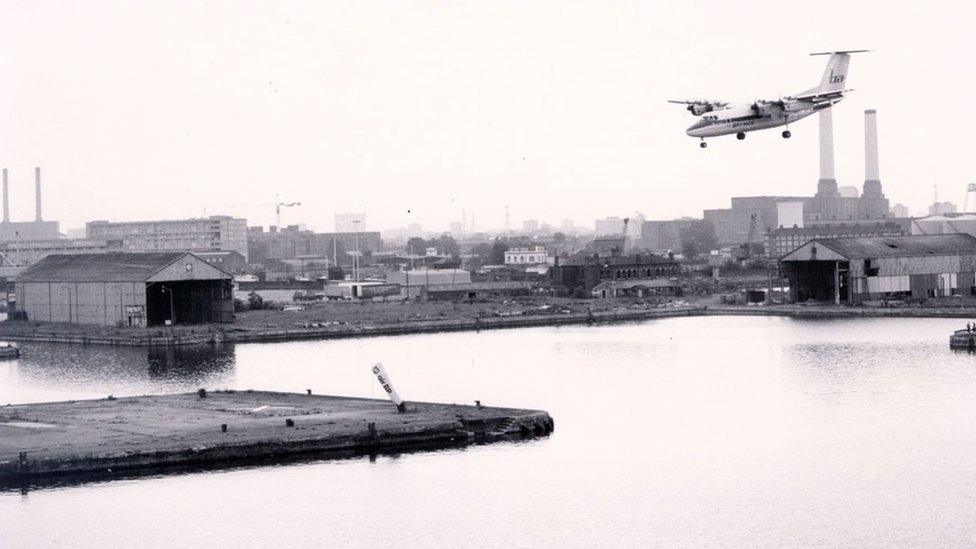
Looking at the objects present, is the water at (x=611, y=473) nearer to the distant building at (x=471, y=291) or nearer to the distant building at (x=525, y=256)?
the distant building at (x=471, y=291)

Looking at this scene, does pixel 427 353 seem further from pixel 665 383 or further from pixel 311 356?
pixel 665 383

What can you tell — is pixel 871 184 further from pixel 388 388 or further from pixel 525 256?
pixel 388 388

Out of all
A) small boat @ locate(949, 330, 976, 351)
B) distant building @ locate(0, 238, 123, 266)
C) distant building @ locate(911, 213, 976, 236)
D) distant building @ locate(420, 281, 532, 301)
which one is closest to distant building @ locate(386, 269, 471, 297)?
distant building @ locate(420, 281, 532, 301)

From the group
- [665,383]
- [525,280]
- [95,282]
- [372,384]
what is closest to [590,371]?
[665,383]

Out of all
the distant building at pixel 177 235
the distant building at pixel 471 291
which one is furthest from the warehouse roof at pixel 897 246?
the distant building at pixel 177 235

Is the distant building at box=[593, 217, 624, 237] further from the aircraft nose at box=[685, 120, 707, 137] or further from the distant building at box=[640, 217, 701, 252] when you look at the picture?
the aircraft nose at box=[685, 120, 707, 137]
